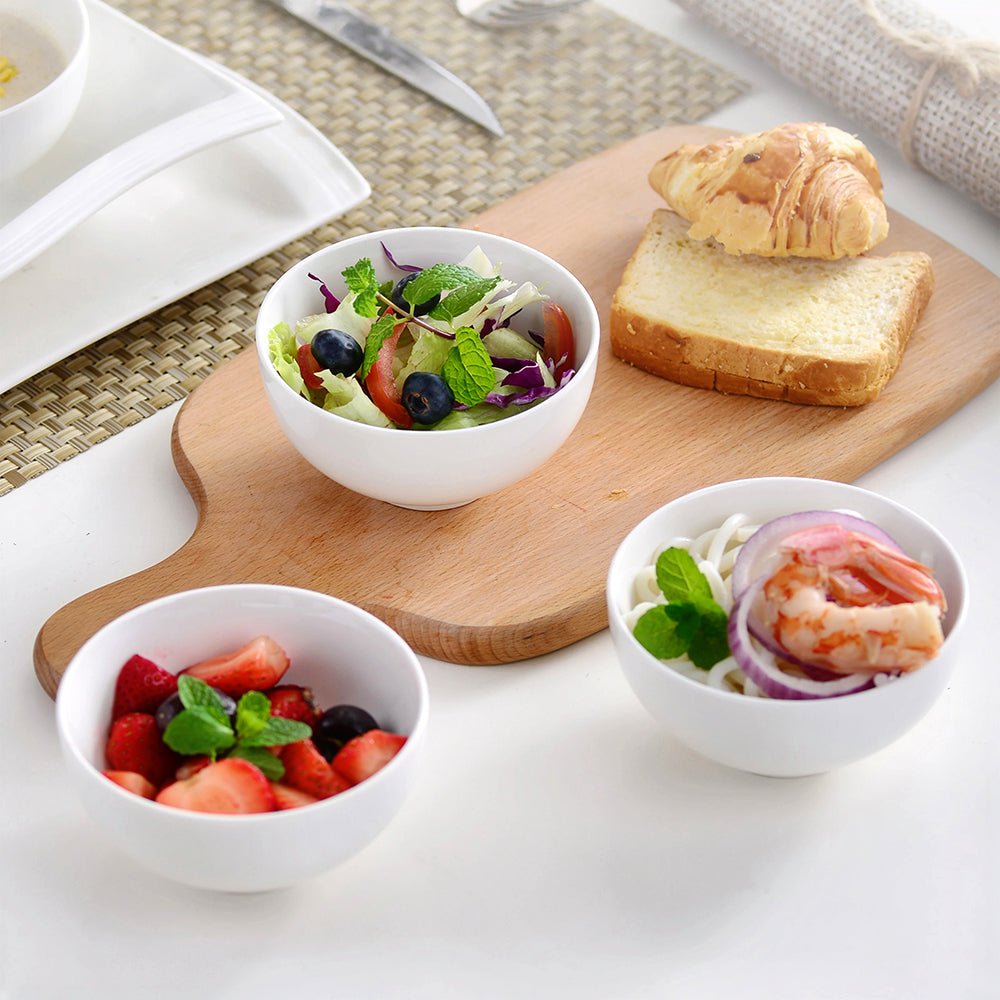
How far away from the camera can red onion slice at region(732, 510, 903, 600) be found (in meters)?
1.55

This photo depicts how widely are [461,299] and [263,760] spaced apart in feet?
2.46

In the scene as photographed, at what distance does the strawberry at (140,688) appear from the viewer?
1489 mm

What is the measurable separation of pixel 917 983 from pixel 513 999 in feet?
1.36

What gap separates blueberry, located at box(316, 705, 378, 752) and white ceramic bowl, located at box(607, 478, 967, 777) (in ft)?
0.97

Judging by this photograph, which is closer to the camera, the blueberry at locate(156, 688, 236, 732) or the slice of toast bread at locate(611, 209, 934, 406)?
the blueberry at locate(156, 688, 236, 732)

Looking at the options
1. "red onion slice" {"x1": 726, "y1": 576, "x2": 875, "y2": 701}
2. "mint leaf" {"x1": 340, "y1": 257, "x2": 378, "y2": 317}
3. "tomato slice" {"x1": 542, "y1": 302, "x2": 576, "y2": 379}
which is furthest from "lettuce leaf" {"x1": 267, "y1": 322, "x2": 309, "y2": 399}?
"red onion slice" {"x1": 726, "y1": 576, "x2": 875, "y2": 701}

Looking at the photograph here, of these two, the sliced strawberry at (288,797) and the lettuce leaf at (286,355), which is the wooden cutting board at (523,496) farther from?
the sliced strawberry at (288,797)

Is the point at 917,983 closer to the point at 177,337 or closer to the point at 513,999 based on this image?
the point at 513,999

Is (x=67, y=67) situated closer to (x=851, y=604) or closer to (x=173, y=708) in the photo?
(x=173, y=708)

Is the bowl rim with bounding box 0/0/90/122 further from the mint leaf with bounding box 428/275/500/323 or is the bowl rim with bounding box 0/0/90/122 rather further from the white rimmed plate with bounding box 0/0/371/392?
the mint leaf with bounding box 428/275/500/323

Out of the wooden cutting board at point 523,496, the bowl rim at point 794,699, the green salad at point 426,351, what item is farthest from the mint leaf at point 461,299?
the bowl rim at point 794,699

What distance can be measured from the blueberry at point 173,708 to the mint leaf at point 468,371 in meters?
0.56

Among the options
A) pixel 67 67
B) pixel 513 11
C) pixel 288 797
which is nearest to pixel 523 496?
pixel 288 797

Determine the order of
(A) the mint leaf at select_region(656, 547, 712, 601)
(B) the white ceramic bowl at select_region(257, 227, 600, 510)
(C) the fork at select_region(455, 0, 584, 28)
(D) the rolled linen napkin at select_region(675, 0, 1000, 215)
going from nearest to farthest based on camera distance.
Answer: (A) the mint leaf at select_region(656, 547, 712, 601) → (B) the white ceramic bowl at select_region(257, 227, 600, 510) → (D) the rolled linen napkin at select_region(675, 0, 1000, 215) → (C) the fork at select_region(455, 0, 584, 28)
